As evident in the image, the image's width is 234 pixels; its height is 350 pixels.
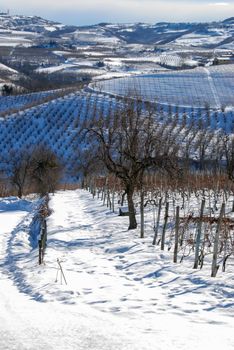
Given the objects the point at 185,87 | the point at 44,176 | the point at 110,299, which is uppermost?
the point at 185,87

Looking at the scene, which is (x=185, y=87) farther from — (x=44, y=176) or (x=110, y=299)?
(x=110, y=299)

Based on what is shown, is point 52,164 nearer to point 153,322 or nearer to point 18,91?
point 153,322

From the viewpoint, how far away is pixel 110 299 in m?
10.6

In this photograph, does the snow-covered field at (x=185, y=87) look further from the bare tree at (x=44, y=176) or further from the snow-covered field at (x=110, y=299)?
the snow-covered field at (x=110, y=299)

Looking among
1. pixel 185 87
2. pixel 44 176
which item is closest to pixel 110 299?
pixel 44 176

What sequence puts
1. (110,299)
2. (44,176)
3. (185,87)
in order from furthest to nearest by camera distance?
(185,87) → (44,176) → (110,299)

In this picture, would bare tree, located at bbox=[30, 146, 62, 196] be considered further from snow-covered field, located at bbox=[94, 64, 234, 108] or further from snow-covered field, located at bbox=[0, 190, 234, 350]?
Result: snow-covered field, located at bbox=[94, 64, 234, 108]

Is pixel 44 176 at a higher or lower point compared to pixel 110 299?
lower

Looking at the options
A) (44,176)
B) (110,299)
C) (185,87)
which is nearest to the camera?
(110,299)

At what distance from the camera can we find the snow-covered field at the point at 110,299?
8.07 m

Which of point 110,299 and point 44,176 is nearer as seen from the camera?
point 110,299

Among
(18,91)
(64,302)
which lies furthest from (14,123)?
(64,302)

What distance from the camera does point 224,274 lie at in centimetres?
1247

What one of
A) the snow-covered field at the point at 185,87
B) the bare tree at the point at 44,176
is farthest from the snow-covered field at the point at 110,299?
the snow-covered field at the point at 185,87
